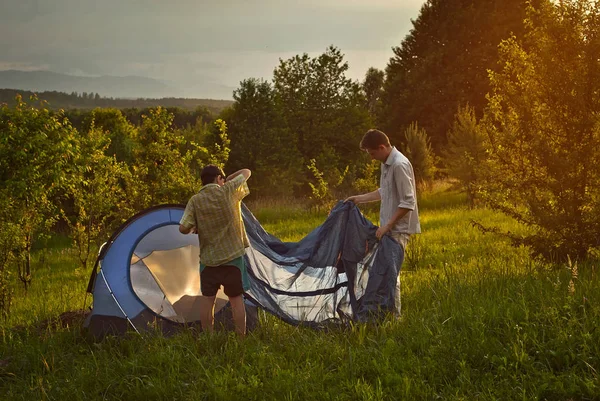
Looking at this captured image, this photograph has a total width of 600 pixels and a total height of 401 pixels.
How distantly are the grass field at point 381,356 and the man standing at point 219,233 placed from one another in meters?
0.59

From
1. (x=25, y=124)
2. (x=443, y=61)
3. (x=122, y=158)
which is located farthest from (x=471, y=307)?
(x=443, y=61)

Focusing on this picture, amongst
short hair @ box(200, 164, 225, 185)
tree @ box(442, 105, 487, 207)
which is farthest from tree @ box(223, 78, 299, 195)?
short hair @ box(200, 164, 225, 185)

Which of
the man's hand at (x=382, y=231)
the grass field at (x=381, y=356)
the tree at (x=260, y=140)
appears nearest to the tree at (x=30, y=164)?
the grass field at (x=381, y=356)

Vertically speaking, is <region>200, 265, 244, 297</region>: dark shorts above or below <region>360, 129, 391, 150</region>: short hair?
below

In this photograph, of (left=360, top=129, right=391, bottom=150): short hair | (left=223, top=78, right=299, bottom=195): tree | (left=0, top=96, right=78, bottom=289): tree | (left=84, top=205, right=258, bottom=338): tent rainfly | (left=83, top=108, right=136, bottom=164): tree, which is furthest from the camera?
(left=223, top=78, right=299, bottom=195): tree

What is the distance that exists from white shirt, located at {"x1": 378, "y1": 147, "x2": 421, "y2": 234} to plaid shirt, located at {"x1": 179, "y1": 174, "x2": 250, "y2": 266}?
1709 millimetres

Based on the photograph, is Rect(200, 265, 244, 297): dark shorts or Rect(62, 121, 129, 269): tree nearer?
Rect(200, 265, 244, 297): dark shorts

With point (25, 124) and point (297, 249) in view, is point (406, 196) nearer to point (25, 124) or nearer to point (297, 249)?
point (297, 249)

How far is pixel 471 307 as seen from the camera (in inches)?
261

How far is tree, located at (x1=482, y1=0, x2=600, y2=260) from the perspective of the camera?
28.4 feet

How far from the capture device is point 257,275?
7750 mm

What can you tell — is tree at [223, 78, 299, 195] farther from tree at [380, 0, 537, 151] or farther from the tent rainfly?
the tent rainfly

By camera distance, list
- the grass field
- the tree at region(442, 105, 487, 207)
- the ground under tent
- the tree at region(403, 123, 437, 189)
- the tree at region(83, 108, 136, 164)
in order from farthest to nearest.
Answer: the tree at region(83, 108, 136, 164) < the tree at region(403, 123, 437, 189) < the tree at region(442, 105, 487, 207) < the ground under tent < the grass field

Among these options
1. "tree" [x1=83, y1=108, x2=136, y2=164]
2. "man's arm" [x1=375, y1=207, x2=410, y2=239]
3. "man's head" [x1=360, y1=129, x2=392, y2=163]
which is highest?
"tree" [x1=83, y1=108, x2=136, y2=164]
